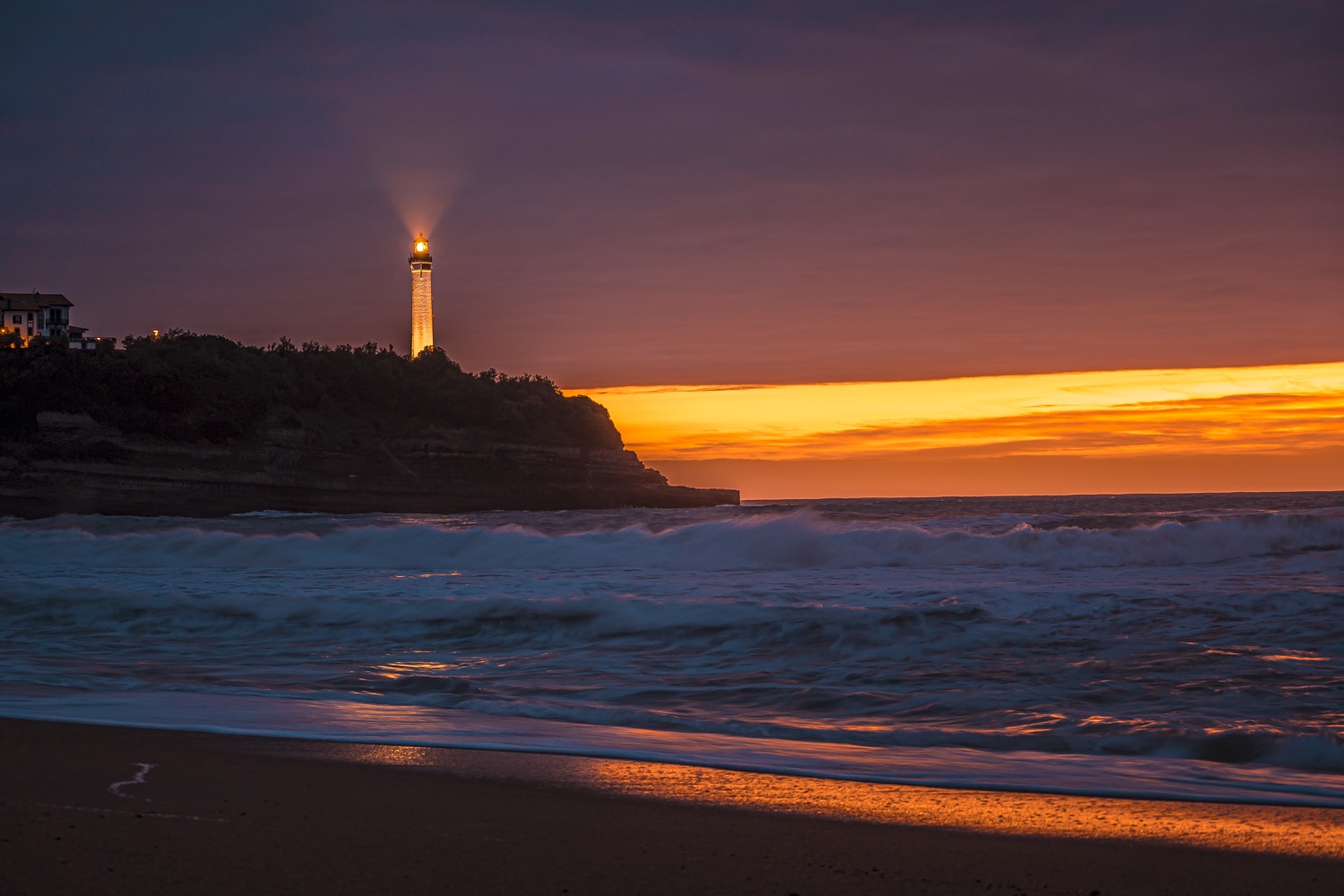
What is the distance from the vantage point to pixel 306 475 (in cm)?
5244

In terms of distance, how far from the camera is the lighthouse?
75.9 metres

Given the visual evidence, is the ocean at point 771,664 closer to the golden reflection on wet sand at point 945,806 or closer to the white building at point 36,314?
the golden reflection on wet sand at point 945,806

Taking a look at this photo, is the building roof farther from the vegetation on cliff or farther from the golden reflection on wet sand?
the golden reflection on wet sand

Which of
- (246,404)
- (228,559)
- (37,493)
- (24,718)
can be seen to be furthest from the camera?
(246,404)

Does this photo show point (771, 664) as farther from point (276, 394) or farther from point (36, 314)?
point (36, 314)

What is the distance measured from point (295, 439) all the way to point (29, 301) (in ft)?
174

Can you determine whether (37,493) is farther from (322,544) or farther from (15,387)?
(322,544)

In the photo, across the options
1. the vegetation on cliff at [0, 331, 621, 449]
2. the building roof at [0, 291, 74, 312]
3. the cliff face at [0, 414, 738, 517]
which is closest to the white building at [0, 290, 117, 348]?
the building roof at [0, 291, 74, 312]

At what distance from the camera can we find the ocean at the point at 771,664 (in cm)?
432

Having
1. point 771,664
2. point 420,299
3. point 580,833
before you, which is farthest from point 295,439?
point 580,833

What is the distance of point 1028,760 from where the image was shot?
4.14 meters

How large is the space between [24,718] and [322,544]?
17.6m

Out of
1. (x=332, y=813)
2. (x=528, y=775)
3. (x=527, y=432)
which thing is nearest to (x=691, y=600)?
(x=528, y=775)

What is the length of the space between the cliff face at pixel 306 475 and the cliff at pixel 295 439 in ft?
0.24
